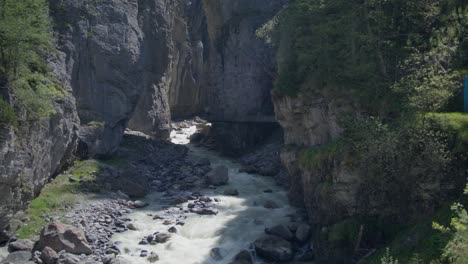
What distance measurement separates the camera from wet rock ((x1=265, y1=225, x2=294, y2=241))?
2552cm

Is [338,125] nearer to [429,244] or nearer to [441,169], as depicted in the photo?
[441,169]

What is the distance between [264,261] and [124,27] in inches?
994

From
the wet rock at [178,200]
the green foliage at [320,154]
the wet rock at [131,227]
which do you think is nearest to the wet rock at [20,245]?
the wet rock at [131,227]

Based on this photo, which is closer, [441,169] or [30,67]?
[441,169]

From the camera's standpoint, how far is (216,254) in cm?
2456

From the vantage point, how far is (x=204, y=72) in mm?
67562

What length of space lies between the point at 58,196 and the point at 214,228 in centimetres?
892

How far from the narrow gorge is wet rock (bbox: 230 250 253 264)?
8 centimetres

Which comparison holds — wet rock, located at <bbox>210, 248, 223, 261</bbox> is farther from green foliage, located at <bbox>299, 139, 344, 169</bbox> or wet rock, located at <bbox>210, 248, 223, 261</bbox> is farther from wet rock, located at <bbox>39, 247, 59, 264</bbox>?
wet rock, located at <bbox>39, 247, 59, 264</bbox>

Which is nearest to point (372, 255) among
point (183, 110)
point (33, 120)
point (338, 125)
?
point (338, 125)

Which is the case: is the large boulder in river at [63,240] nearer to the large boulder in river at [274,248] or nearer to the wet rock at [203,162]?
the large boulder in river at [274,248]

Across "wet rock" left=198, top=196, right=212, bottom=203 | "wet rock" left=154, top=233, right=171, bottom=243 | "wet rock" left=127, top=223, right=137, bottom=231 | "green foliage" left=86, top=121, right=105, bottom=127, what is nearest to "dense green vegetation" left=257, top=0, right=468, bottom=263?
"wet rock" left=198, top=196, right=212, bottom=203

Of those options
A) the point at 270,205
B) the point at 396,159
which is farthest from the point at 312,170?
the point at 396,159

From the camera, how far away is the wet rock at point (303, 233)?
25.4m
